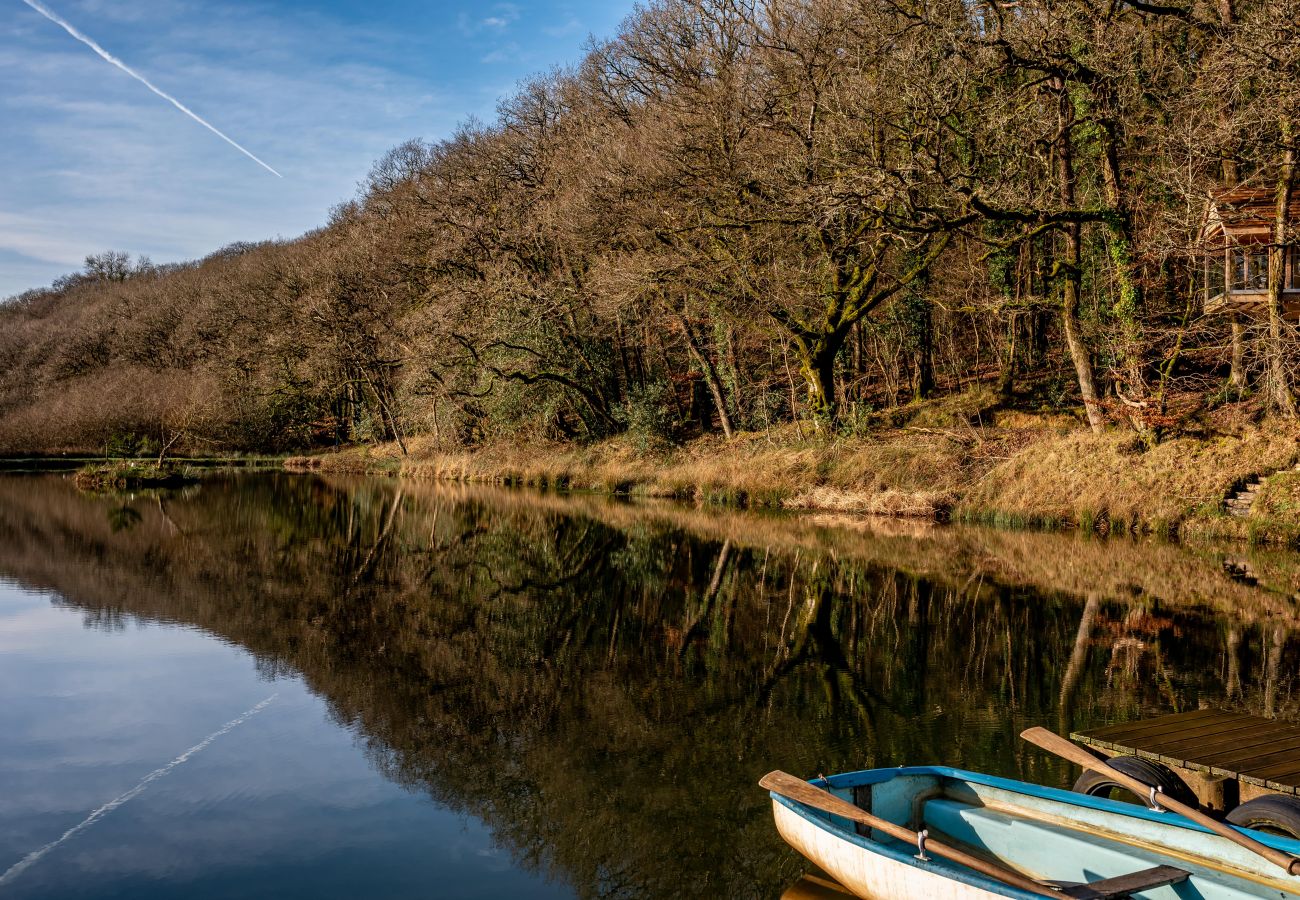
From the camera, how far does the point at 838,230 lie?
81.3ft

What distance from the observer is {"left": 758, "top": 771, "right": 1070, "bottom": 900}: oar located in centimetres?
441

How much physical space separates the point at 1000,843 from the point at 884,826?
906mm

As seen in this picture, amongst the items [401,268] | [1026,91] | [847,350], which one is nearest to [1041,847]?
[1026,91]

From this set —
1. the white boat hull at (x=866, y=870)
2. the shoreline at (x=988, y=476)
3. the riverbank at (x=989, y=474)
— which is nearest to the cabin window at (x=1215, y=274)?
the riverbank at (x=989, y=474)

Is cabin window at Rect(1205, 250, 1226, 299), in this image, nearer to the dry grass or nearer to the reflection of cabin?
the reflection of cabin

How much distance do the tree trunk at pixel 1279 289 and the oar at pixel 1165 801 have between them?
14.3 metres

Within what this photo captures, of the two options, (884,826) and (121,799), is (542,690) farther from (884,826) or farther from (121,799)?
(884,826)

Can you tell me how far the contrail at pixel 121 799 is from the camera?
5887 millimetres

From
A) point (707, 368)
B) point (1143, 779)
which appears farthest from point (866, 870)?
point (707, 368)

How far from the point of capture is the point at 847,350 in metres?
31.7

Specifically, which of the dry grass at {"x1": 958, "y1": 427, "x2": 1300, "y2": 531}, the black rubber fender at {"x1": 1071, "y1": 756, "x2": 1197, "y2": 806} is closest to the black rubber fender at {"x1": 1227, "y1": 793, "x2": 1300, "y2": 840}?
the black rubber fender at {"x1": 1071, "y1": 756, "x2": 1197, "y2": 806}

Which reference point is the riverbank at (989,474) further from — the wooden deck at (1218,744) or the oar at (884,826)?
the oar at (884,826)

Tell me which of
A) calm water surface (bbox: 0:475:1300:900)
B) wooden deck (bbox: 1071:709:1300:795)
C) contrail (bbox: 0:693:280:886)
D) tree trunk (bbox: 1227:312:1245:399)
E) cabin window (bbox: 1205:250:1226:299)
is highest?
cabin window (bbox: 1205:250:1226:299)

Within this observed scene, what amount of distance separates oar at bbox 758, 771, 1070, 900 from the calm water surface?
72 cm
